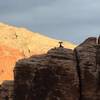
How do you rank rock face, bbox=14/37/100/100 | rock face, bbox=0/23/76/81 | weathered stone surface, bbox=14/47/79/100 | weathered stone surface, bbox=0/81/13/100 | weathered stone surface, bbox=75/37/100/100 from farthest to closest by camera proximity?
rock face, bbox=0/23/76/81 < weathered stone surface, bbox=0/81/13/100 < weathered stone surface, bbox=14/47/79/100 < rock face, bbox=14/37/100/100 < weathered stone surface, bbox=75/37/100/100

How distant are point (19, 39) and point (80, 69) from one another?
81438 millimetres

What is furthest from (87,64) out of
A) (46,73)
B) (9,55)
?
(9,55)

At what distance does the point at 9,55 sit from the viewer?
126500 millimetres

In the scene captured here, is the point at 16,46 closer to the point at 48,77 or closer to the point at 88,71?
the point at 48,77

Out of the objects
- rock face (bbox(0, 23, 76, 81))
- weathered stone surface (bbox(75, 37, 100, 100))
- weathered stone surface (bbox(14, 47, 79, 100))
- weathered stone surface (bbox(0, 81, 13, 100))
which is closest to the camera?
weathered stone surface (bbox(75, 37, 100, 100))

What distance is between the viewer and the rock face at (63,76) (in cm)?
4556

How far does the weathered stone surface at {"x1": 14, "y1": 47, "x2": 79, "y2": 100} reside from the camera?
45.7 meters

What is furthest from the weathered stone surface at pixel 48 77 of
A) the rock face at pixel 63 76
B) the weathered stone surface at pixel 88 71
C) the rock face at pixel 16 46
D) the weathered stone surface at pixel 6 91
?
the rock face at pixel 16 46

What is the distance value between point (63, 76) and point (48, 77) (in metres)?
1.59

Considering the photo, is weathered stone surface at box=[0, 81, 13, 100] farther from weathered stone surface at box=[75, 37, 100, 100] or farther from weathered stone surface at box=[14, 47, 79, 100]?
weathered stone surface at box=[75, 37, 100, 100]

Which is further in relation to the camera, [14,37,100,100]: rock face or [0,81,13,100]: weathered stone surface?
[0,81,13,100]: weathered stone surface

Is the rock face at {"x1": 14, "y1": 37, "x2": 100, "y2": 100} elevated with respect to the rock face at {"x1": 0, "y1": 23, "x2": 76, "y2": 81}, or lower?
lower

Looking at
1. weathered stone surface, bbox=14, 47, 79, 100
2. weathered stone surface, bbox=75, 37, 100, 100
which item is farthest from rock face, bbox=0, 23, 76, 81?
weathered stone surface, bbox=75, 37, 100, 100

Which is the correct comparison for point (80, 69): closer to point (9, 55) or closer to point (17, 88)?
point (17, 88)
